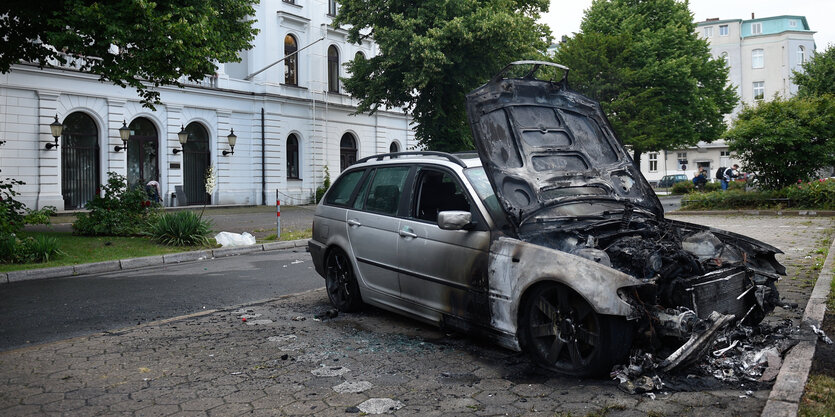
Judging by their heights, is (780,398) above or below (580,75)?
below

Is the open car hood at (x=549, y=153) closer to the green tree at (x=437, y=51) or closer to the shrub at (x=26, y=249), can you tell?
the shrub at (x=26, y=249)

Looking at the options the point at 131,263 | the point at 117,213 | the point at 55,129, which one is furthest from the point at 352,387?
the point at 55,129

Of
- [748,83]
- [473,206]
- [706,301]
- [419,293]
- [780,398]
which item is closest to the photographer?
[780,398]

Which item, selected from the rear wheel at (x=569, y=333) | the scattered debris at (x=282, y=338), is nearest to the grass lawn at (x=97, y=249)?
the scattered debris at (x=282, y=338)

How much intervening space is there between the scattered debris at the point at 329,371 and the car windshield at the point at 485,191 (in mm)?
1619

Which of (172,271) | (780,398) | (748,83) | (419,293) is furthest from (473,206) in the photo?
(748,83)

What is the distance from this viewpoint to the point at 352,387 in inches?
157

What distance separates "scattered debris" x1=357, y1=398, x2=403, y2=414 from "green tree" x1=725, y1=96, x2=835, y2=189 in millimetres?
17320

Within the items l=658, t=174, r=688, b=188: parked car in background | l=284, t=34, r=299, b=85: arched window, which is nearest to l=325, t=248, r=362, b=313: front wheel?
l=284, t=34, r=299, b=85: arched window

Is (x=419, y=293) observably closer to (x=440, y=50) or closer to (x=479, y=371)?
(x=479, y=371)

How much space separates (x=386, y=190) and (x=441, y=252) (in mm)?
1155

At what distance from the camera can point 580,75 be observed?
33.3m

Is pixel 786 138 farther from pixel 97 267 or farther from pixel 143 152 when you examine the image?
pixel 143 152

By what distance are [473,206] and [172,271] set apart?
7306 mm
